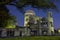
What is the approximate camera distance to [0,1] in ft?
14.5

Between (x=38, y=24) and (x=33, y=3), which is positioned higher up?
(x=33, y=3)

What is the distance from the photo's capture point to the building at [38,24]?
576 centimetres

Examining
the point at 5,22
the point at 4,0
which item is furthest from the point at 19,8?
the point at 5,22

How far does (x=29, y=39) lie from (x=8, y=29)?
1.52m

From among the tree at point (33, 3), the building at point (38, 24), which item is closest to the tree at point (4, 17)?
the tree at point (33, 3)

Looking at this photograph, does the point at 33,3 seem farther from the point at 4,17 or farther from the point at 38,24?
the point at 38,24

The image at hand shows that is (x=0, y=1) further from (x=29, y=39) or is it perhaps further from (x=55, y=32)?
(x=55, y=32)

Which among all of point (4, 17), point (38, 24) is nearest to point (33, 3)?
point (4, 17)

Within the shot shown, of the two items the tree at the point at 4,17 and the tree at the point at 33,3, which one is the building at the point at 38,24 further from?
Answer: the tree at the point at 33,3

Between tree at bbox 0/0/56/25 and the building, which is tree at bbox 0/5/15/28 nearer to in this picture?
tree at bbox 0/0/56/25

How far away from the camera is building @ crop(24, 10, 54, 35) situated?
576cm

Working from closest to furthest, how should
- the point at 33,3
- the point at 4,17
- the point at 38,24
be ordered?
the point at 33,3, the point at 4,17, the point at 38,24

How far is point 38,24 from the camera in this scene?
235 inches

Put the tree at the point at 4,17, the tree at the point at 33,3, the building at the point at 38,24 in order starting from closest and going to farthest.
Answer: the tree at the point at 33,3 < the tree at the point at 4,17 < the building at the point at 38,24
